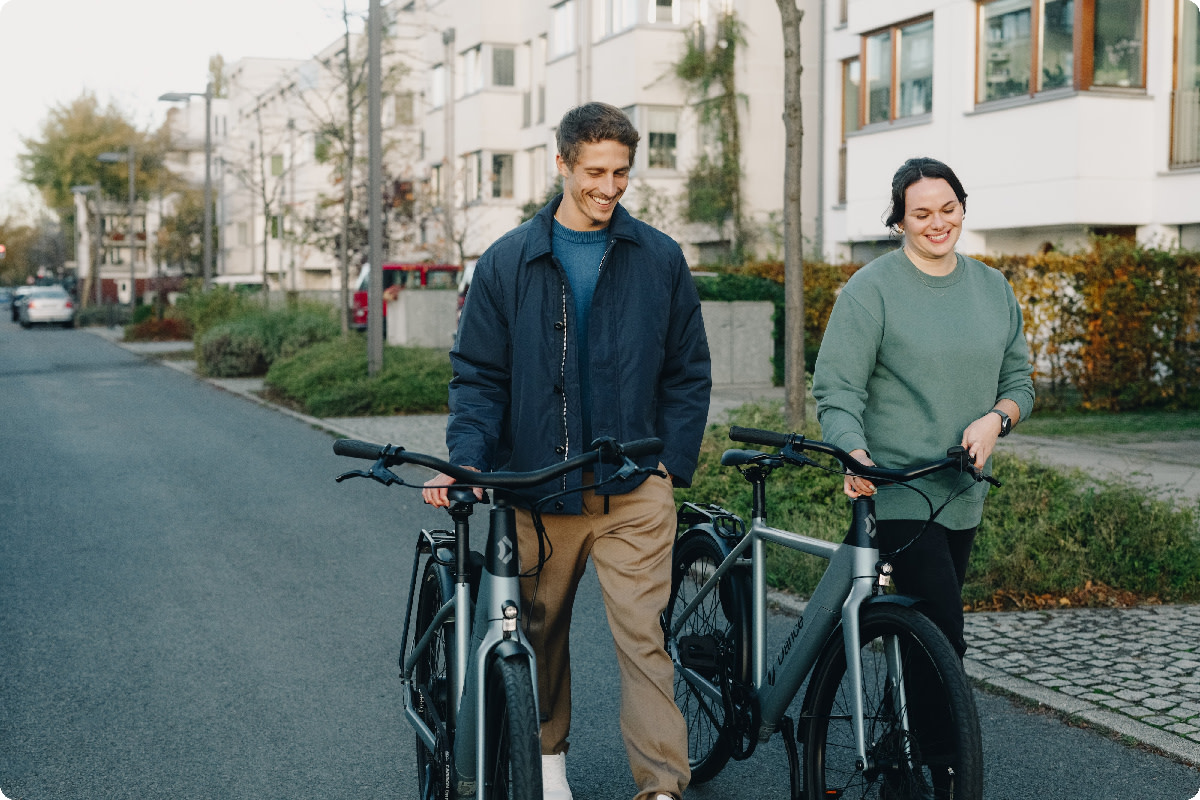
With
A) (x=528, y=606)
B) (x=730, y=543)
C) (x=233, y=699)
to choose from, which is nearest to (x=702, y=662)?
(x=730, y=543)

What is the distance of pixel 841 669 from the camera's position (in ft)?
11.6

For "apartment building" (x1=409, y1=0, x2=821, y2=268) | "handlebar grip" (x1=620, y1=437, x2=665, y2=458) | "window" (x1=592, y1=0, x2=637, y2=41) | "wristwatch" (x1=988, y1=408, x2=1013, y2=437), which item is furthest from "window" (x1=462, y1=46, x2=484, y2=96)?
"handlebar grip" (x1=620, y1=437, x2=665, y2=458)

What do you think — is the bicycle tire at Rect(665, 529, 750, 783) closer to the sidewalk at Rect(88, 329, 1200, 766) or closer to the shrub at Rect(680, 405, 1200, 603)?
the sidewalk at Rect(88, 329, 1200, 766)

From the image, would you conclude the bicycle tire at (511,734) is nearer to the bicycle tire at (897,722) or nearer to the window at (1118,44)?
the bicycle tire at (897,722)

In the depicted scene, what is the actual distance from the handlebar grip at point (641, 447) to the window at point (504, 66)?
39.9 meters

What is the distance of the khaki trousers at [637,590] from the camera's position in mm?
3658

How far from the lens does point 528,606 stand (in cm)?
374

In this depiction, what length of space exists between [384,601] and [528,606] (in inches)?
136

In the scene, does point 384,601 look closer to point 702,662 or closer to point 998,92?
point 702,662

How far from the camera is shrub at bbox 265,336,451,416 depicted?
Result: 17359 millimetres

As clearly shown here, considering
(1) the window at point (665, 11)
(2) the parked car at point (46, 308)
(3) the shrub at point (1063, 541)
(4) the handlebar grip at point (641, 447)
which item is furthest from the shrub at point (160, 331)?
(4) the handlebar grip at point (641, 447)

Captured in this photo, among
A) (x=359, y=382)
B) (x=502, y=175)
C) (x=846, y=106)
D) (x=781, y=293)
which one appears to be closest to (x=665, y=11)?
(x=846, y=106)

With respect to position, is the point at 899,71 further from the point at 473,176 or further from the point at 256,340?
the point at 473,176

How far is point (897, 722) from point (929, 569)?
Result: 1.52 feet
